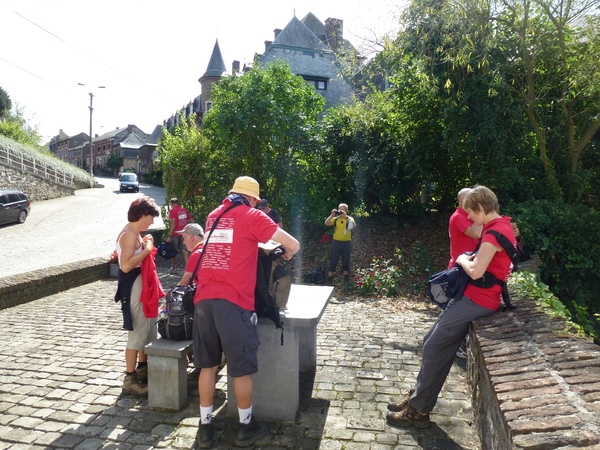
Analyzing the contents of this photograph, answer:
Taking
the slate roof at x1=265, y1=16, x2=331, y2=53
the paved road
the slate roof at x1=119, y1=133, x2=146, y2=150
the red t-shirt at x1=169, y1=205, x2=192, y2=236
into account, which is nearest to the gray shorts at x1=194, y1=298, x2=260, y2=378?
the red t-shirt at x1=169, y1=205, x2=192, y2=236

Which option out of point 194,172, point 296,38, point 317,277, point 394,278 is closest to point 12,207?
point 194,172

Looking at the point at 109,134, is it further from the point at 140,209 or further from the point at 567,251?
the point at 140,209

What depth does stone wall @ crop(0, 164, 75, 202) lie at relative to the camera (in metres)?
26.7

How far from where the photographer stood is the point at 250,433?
3547 millimetres

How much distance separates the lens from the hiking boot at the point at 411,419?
373 centimetres

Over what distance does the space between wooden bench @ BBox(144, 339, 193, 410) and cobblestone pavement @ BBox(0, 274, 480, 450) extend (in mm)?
111

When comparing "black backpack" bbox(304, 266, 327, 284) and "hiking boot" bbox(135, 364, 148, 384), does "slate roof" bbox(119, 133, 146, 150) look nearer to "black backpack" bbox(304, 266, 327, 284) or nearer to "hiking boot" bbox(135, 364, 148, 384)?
Answer: "black backpack" bbox(304, 266, 327, 284)

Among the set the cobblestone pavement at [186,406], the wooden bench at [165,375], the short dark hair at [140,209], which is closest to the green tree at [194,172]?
the cobblestone pavement at [186,406]

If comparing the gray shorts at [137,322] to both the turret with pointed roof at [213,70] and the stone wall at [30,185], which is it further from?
the turret with pointed roof at [213,70]

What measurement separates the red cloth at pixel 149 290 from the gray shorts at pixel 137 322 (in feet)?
0.15

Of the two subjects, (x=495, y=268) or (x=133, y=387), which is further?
(x=133, y=387)

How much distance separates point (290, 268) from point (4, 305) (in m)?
6.15

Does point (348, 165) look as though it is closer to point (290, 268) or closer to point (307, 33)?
point (290, 268)

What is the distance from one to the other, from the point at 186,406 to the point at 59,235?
52.4 feet
